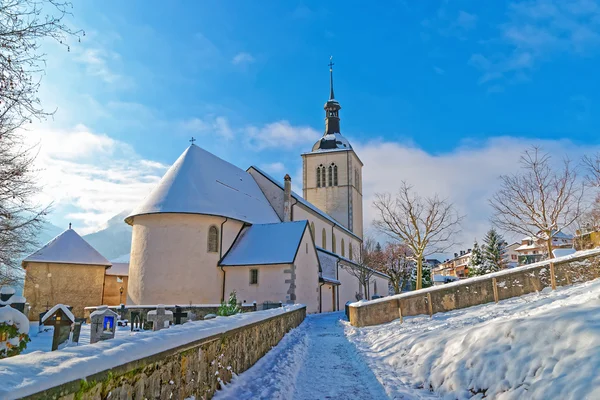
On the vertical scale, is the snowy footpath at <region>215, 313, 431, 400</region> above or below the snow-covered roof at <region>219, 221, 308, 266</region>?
below

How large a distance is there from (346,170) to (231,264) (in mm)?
31600

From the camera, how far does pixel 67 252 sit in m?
31.8

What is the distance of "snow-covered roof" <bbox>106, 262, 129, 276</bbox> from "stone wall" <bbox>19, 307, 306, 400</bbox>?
32392mm

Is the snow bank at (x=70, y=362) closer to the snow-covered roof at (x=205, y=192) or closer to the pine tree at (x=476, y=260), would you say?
the snow-covered roof at (x=205, y=192)

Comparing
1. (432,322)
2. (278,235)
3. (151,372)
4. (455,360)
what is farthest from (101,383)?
(278,235)

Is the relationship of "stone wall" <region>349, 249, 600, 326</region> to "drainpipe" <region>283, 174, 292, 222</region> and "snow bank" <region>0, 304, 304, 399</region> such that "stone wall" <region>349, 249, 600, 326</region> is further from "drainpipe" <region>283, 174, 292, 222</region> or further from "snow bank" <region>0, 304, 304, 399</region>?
"drainpipe" <region>283, 174, 292, 222</region>

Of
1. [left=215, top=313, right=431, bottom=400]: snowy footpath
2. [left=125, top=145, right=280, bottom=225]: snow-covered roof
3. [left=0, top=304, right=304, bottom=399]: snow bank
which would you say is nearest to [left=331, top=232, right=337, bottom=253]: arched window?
[left=125, top=145, right=280, bottom=225]: snow-covered roof

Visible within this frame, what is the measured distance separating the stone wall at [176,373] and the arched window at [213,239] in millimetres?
21439

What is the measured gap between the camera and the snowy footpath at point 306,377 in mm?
6816

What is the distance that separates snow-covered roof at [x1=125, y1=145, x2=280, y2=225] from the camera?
29125mm

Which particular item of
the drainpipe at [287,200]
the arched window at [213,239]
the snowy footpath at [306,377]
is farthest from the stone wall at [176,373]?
the drainpipe at [287,200]

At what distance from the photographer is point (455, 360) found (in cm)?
708

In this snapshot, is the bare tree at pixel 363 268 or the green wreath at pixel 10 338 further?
the bare tree at pixel 363 268

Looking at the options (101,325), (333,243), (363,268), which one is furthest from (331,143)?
(101,325)
